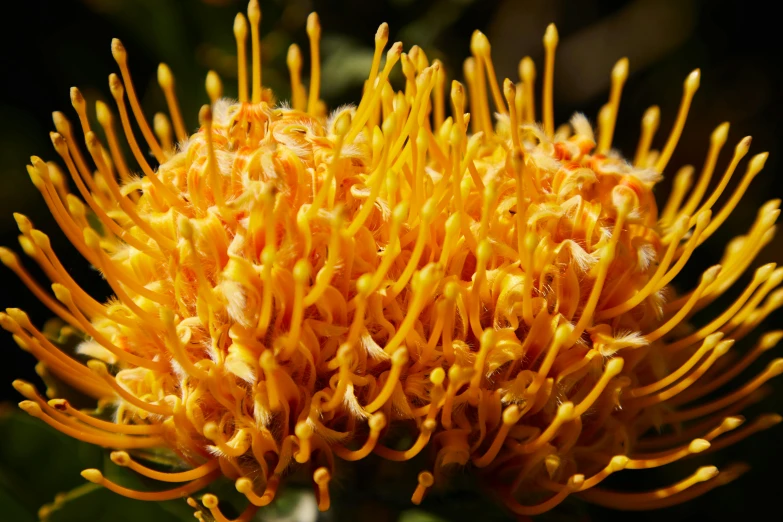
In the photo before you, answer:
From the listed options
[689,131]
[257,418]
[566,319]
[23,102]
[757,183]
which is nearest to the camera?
[257,418]

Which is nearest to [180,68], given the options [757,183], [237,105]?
[237,105]

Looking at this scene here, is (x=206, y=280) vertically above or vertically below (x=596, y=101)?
below

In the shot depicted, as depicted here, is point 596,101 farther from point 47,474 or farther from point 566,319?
point 47,474

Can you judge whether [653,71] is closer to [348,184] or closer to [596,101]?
[596,101]

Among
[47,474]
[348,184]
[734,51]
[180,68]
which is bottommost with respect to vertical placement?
[47,474]

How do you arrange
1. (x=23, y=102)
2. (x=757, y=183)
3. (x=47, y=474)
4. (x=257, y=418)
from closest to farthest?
(x=257, y=418), (x=47, y=474), (x=23, y=102), (x=757, y=183)

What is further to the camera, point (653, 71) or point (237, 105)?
point (653, 71)
